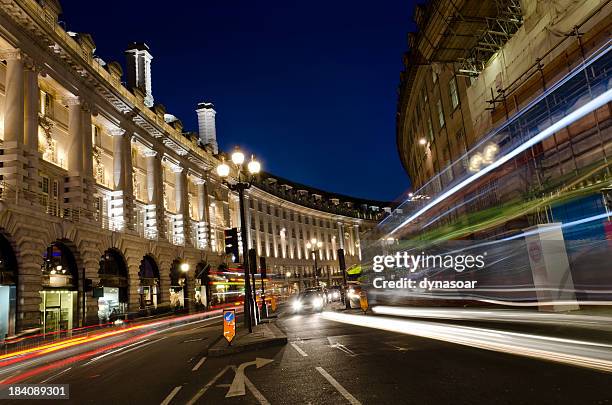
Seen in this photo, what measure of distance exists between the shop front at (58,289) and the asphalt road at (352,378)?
17.1m

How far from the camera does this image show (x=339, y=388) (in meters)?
7.86

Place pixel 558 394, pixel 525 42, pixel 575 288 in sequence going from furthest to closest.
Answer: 1. pixel 525 42
2. pixel 575 288
3. pixel 558 394

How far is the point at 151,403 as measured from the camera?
26.2ft

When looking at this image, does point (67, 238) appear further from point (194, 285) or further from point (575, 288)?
point (575, 288)

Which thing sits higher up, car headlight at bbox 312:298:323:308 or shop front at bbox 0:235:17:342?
shop front at bbox 0:235:17:342

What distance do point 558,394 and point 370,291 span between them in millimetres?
36817

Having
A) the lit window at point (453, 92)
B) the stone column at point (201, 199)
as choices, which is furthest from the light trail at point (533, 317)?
the stone column at point (201, 199)

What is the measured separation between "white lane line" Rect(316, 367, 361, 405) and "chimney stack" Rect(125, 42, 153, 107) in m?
45.8

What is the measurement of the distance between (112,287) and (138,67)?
994 inches

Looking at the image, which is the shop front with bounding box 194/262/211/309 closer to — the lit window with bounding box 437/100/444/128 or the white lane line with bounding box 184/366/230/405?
the lit window with bounding box 437/100/444/128

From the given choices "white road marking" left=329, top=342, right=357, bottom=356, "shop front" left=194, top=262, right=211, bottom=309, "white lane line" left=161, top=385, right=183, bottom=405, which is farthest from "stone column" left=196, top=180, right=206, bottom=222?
"white lane line" left=161, top=385, right=183, bottom=405

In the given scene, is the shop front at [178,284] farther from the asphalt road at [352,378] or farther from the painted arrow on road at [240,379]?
the painted arrow on road at [240,379]

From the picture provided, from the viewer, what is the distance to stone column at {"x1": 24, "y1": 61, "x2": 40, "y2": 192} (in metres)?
27.2

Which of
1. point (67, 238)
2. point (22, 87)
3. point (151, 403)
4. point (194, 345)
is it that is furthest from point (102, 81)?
point (151, 403)
